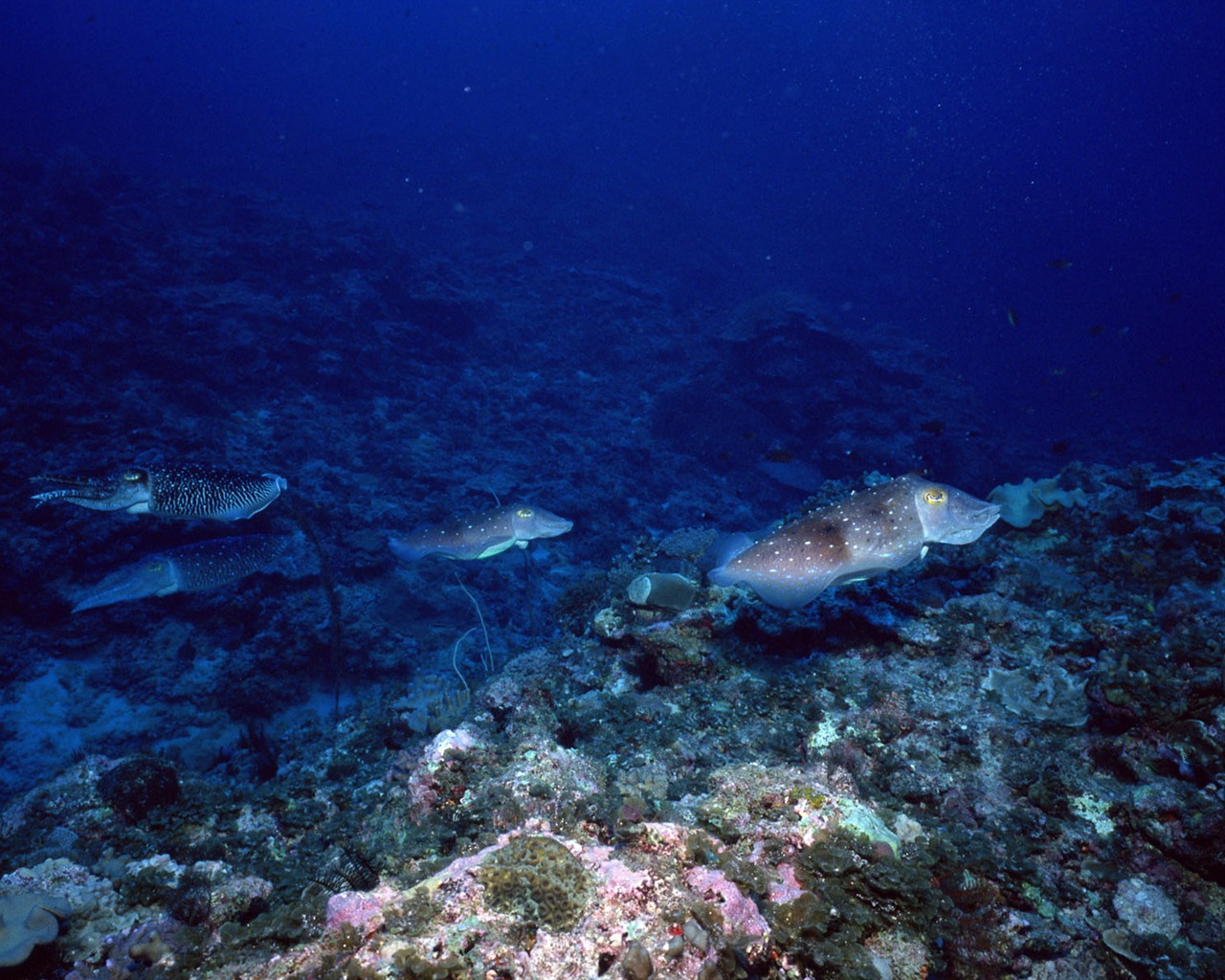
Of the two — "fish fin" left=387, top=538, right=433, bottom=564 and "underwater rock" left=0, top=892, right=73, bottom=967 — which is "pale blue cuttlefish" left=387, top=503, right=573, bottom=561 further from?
"underwater rock" left=0, top=892, right=73, bottom=967

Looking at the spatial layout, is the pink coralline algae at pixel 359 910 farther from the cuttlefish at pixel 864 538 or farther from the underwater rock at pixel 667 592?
the underwater rock at pixel 667 592

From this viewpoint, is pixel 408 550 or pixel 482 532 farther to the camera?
pixel 408 550

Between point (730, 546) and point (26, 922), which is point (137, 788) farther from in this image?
point (730, 546)

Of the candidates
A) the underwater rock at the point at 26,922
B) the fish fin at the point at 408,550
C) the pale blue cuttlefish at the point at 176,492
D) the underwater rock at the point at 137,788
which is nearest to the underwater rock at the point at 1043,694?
the fish fin at the point at 408,550

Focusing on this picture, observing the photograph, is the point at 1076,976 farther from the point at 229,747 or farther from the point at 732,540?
the point at 229,747

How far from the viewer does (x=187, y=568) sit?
4.89 meters

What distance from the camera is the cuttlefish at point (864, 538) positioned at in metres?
3.53

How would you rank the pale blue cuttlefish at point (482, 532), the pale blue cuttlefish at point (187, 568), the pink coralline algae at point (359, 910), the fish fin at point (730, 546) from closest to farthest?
the pink coralline algae at point (359, 910) → the fish fin at point (730, 546) → the pale blue cuttlefish at point (187, 568) → the pale blue cuttlefish at point (482, 532)

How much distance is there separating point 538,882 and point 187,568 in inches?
183

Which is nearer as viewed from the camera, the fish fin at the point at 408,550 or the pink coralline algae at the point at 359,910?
the pink coralline algae at the point at 359,910

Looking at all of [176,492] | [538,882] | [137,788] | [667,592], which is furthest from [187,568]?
[538,882]

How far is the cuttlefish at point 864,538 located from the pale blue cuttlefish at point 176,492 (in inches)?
180

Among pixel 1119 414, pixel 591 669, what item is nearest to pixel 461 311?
pixel 591 669

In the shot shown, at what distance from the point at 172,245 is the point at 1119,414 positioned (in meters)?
53.4
